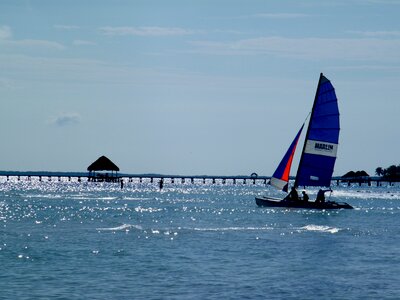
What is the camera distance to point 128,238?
4778cm

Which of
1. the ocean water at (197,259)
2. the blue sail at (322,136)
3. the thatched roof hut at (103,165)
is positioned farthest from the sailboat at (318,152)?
the thatched roof hut at (103,165)

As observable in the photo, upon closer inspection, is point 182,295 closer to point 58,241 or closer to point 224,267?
point 224,267

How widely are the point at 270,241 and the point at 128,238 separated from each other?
790 centimetres

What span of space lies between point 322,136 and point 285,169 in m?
4.44

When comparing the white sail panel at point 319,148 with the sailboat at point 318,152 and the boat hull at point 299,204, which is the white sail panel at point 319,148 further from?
the boat hull at point 299,204

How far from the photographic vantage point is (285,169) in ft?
254

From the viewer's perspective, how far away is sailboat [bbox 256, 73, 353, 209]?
7638cm

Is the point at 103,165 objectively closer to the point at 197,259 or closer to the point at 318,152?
the point at 318,152

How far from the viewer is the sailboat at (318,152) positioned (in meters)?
76.4

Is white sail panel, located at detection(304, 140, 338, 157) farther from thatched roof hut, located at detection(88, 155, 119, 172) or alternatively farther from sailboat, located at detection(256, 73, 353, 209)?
thatched roof hut, located at detection(88, 155, 119, 172)

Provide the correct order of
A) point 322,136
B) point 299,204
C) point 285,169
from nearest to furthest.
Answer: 1. point 299,204
2. point 322,136
3. point 285,169

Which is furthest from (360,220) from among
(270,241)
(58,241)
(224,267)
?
(224,267)

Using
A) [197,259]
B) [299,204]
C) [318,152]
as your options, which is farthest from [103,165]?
[197,259]

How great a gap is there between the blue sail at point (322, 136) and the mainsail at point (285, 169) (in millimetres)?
1069
